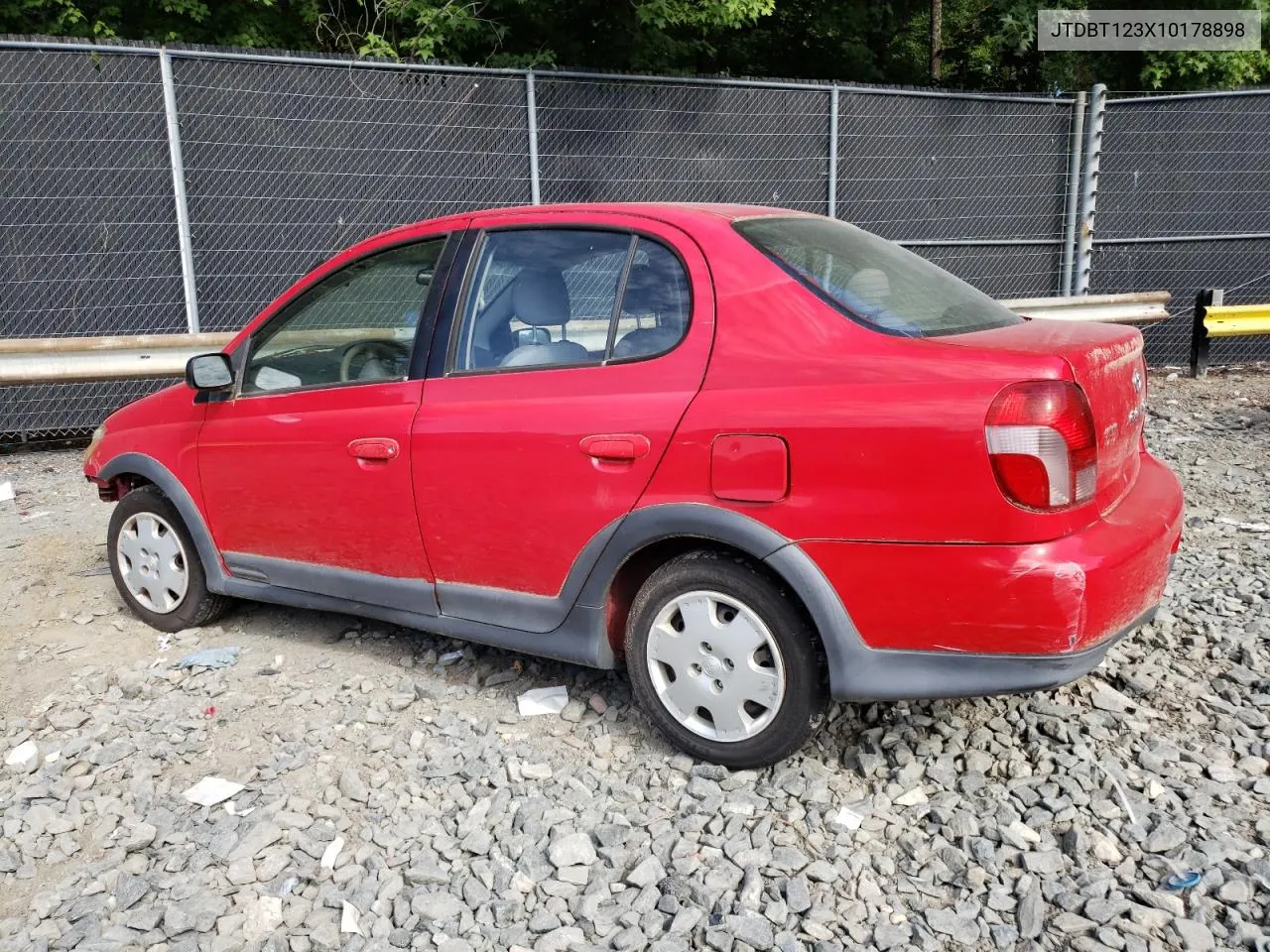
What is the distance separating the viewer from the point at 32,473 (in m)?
7.65

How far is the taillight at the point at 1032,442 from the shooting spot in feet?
8.52

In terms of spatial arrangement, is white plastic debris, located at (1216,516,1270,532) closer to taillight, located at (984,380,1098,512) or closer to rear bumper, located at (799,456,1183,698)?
rear bumper, located at (799,456,1183,698)

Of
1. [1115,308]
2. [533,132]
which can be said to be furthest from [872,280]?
[1115,308]

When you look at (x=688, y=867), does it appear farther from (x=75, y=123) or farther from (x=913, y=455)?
(x=75, y=123)

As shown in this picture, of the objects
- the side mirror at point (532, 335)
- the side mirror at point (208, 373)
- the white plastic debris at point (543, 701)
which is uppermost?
the side mirror at point (532, 335)

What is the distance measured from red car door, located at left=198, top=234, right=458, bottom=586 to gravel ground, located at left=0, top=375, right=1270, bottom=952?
514 mm

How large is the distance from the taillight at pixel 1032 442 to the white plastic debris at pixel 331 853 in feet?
6.73

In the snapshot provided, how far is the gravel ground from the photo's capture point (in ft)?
8.44

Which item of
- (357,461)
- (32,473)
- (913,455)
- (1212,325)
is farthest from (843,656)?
(1212,325)

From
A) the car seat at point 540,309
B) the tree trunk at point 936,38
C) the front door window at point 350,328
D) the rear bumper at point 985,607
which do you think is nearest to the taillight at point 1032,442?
the rear bumper at point 985,607

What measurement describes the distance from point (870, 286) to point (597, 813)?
1.78m

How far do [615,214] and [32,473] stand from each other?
20.1ft

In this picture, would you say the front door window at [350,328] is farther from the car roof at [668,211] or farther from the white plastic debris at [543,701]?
the white plastic debris at [543,701]

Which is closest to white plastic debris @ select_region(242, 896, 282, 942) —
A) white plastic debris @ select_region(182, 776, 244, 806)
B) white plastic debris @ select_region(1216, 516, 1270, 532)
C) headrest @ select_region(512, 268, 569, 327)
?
white plastic debris @ select_region(182, 776, 244, 806)
